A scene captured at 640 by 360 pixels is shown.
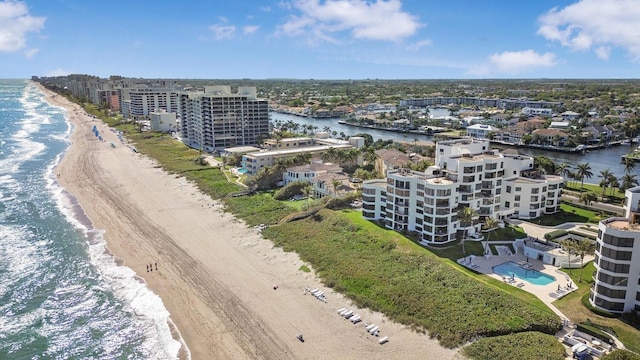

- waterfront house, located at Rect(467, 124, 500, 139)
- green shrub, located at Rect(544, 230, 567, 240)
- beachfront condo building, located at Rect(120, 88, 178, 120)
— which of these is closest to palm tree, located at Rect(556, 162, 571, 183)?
green shrub, located at Rect(544, 230, 567, 240)

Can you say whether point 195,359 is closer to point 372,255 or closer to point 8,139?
point 372,255

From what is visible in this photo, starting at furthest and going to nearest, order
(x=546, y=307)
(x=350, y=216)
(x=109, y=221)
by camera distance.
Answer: (x=109, y=221), (x=350, y=216), (x=546, y=307)

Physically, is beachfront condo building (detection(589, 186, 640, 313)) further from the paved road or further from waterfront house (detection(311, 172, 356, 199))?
waterfront house (detection(311, 172, 356, 199))

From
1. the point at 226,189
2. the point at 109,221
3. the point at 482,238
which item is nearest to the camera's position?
the point at 482,238

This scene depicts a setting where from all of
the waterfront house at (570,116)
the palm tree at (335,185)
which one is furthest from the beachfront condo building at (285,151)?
the waterfront house at (570,116)

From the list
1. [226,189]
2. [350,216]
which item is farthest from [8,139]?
[350,216]

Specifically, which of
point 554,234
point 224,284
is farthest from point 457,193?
point 224,284

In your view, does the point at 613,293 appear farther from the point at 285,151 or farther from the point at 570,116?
the point at 570,116
